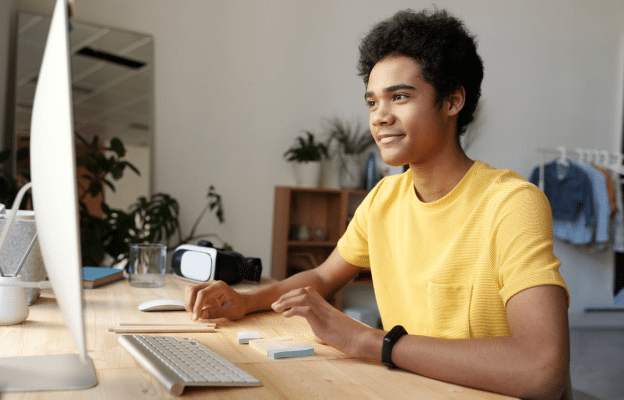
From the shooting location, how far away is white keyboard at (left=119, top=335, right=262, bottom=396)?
76cm

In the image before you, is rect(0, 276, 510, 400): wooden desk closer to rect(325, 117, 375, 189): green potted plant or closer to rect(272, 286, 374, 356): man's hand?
rect(272, 286, 374, 356): man's hand

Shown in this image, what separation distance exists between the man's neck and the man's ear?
10 cm

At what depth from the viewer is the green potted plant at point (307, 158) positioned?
3861mm

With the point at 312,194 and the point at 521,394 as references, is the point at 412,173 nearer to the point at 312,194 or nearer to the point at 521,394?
the point at 521,394

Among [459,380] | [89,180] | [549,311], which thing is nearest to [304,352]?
[459,380]

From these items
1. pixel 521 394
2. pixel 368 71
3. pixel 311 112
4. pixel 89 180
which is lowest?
pixel 521 394

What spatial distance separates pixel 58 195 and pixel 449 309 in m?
0.85

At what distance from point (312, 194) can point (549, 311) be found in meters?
3.24

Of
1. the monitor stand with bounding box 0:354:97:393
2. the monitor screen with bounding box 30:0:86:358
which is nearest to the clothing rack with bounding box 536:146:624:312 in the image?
the monitor stand with bounding box 0:354:97:393

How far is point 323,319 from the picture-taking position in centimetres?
103

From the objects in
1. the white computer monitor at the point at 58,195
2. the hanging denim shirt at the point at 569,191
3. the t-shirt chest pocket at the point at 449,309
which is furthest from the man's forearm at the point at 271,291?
the hanging denim shirt at the point at 569,191

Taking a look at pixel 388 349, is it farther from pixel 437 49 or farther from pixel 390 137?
pixel 437 49

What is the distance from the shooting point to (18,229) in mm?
1318

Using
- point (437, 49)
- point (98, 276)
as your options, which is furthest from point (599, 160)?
point (98, 276)
